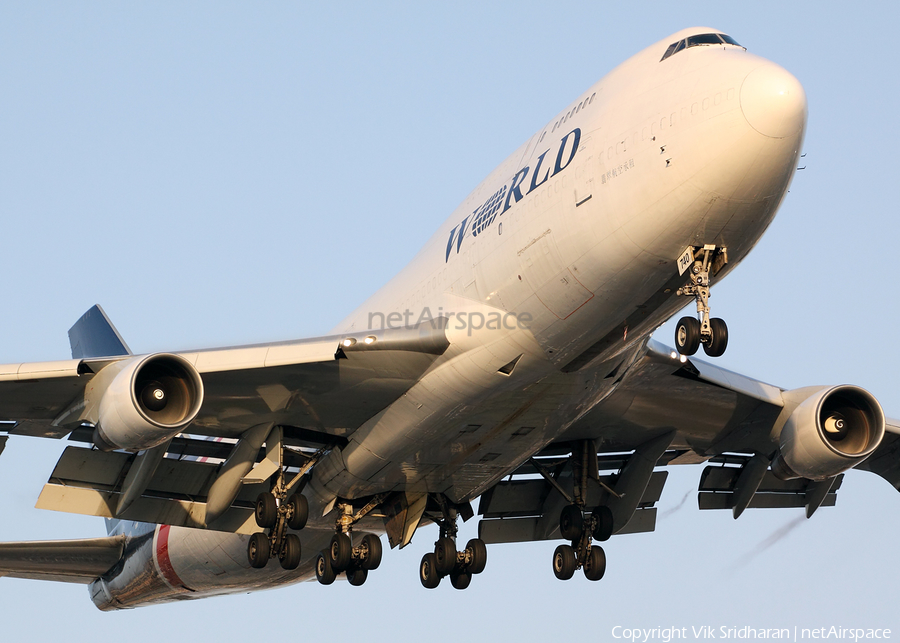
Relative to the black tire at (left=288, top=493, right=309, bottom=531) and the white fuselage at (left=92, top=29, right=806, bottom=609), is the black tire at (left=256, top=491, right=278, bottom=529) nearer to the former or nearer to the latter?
the black tire at (left=288, top=493, right=309, bottom=531)

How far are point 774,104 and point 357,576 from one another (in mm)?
12527

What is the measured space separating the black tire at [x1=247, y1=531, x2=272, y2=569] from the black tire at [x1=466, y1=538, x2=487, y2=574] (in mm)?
4171

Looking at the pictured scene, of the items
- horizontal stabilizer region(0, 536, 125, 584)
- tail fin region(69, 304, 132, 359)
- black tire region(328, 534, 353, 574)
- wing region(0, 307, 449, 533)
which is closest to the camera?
wing region(0, 307, 449, 533)

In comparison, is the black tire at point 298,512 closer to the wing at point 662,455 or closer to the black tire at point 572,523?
the wing at point 662,455

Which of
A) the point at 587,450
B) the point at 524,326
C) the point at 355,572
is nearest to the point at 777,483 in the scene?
the point at 587,450

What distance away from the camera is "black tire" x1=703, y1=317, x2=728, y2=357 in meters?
15.5

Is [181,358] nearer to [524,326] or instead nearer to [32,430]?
[32,430]

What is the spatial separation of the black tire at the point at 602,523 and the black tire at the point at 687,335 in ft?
29.0

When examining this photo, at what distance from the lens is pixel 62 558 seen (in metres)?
26.4

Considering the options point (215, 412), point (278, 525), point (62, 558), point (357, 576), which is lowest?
point (357, 576)

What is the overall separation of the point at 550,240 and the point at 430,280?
11.1 feet

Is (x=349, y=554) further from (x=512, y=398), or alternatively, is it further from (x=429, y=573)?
(x=512, y=398)

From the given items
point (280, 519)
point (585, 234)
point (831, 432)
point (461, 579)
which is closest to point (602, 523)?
point (461, 579)

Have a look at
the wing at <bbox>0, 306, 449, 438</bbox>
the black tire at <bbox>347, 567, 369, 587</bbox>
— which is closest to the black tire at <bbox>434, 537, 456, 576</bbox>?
the black tire at <bbox>347, 567, 369, 587</bbox>
